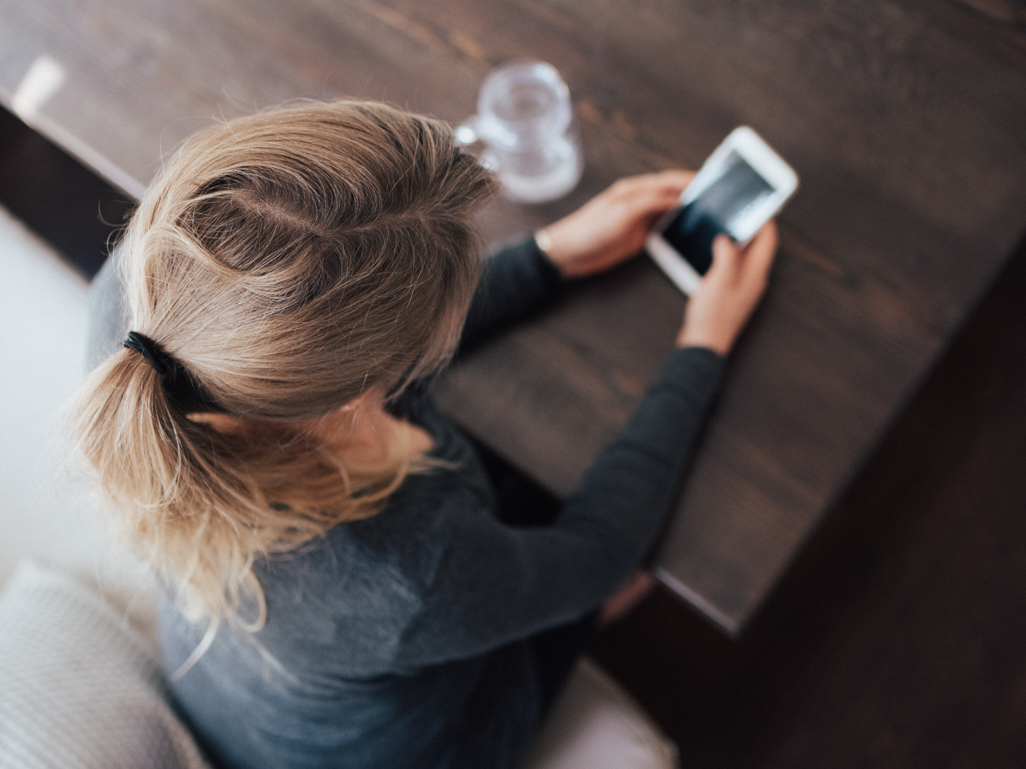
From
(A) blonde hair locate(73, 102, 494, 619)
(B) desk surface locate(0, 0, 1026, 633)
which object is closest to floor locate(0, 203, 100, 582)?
(B) desk surface locate(0, 0, 1026, 633)

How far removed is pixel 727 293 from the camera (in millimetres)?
789

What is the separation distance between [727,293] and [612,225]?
155 millimetres

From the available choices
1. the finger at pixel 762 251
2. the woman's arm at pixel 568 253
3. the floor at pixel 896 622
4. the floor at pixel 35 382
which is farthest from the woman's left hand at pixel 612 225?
the floor at pixel 896 622

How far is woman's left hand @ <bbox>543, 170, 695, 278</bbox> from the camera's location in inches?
32.2

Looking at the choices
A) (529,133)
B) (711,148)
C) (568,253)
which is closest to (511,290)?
(568,253)

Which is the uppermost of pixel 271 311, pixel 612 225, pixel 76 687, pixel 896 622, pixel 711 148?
pixel 711 148

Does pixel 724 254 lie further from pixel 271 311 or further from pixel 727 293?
pixel 271 311

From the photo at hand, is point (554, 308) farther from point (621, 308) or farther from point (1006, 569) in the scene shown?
point (1006, 569)

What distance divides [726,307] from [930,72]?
1.37 ft

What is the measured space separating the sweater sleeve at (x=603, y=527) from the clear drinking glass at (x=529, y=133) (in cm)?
29

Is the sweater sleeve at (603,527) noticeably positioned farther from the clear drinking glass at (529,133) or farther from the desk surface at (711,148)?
the clear drinking glass at (529,133)

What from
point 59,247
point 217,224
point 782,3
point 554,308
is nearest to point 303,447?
point 217,224

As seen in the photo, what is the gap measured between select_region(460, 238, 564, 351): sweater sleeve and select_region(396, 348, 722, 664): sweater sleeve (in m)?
0.17

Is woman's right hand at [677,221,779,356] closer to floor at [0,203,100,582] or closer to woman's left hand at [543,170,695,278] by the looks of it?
woman's left hand at [543,170,695,278]
